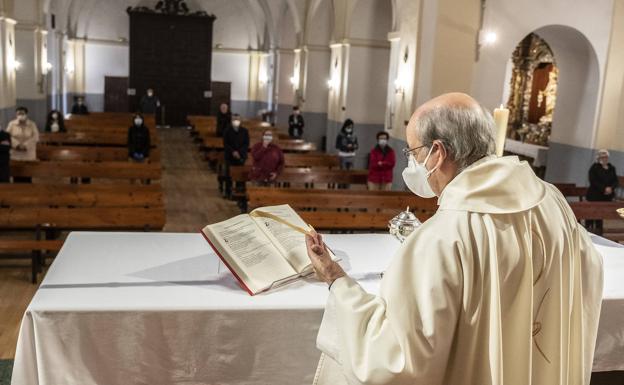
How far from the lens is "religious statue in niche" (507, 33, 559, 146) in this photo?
50.9 feet

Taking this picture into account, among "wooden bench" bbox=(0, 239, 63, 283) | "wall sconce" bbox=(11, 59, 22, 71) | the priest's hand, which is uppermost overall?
"wall sconce" bbox=(11, 59, 22, 71)

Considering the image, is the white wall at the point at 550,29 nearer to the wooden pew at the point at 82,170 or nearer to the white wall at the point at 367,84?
the white wall at the point at 367,84

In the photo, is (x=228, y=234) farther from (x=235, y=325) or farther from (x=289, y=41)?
(x=289, y=41)

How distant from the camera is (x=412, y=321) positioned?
1.65m

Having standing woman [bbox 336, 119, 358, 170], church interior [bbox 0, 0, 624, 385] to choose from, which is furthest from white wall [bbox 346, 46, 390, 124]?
standing woman [bbox 336, 119, 358, 170]

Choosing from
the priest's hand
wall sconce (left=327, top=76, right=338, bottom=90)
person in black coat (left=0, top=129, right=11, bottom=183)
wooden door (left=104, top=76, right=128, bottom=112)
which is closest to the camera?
the priest's hand

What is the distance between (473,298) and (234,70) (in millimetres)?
27309

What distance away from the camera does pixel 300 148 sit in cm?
1376

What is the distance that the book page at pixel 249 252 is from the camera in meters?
2.67

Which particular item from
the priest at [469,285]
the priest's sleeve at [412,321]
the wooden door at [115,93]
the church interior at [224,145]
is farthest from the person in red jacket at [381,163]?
the wooden door at [115,93]

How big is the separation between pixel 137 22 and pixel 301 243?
24.8 metres

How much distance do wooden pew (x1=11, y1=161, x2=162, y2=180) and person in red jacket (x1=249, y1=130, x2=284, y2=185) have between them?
1.47 metres

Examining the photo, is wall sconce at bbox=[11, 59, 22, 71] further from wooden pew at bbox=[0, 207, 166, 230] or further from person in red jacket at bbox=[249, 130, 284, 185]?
wooden pew at bbox=[0, 207, 166, 230]

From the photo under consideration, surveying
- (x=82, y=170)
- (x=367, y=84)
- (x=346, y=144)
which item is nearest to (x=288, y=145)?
(x=346, y=144)
